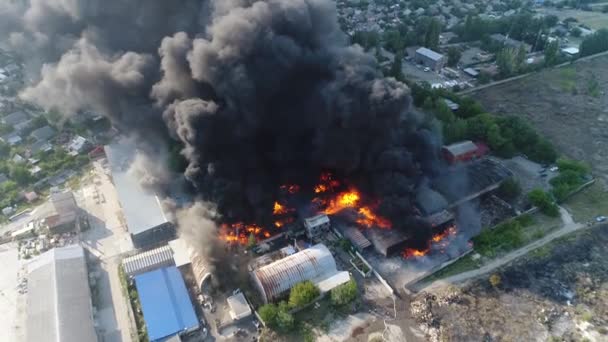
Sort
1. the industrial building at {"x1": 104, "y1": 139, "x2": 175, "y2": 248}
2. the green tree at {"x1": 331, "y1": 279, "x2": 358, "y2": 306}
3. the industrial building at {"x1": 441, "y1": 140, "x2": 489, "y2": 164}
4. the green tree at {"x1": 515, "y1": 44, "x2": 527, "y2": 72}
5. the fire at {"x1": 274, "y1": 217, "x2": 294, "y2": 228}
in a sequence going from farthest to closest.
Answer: the green tree at {"x1": 515, "y1": 44, "x2": 527, "y2": 72} < the industrial building at {"x1": 441, "y1": 140, "x2": 489, "y2": 164} < the fire at {"x1": 274, "y1": 217, "x2": 294, "y2": 228} < the industrial building at {"x1": 104, "y1": 139, "x2": 175, "y2": 248} < the green tree at {"x1": 331, "y1": 279, "x2": 358, "y2": 306}

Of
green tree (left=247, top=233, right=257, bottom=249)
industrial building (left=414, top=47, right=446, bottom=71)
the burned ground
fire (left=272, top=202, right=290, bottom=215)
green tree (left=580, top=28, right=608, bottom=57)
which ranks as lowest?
the burned ground

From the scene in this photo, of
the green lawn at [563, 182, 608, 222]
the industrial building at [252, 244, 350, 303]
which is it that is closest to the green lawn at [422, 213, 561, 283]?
the green lawn at [563, 182, 608, 222]

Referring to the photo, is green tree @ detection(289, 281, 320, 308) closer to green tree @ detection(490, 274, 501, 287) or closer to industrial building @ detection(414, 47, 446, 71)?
green tree @ detection(490, 274, 501, 287)

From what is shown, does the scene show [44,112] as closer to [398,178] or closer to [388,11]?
[398,178]

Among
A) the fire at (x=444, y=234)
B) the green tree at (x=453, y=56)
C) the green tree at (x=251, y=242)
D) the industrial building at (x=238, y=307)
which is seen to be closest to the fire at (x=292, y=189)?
the green tree at (x=251, y=242)

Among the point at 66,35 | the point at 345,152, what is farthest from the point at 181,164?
the point at 66,35

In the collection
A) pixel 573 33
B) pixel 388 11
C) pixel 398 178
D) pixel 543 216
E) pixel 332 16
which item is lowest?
pixel 543 216
